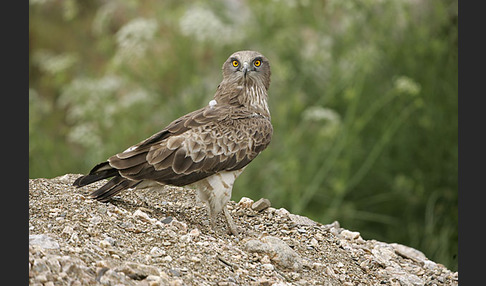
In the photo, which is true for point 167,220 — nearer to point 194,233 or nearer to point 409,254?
point 194,233

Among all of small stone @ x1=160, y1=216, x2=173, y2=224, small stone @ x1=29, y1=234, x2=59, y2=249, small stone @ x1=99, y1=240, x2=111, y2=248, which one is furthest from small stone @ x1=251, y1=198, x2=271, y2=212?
A: small stone @ x1=29, y1=234, x2=59, y2=249

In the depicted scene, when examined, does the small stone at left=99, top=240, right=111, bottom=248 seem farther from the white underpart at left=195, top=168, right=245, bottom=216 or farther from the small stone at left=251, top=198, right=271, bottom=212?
the small stone at left=251, top=198, right=271, bottom=212

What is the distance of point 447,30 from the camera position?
1253cm

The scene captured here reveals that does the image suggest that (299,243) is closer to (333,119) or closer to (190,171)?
(190,171)

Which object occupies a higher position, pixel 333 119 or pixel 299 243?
pixel 333 119

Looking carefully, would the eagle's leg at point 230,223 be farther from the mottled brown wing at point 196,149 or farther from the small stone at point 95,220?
the small stone at point 95,220

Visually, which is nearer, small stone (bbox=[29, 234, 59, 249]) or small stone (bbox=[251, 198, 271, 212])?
small stone (bbox=[29, 234, 59, 249])

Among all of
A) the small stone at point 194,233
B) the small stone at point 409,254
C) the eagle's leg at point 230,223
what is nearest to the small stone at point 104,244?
the small stone at point 194,233

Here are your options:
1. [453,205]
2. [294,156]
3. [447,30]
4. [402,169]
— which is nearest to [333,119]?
[294,156]

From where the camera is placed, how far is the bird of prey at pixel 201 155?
6.64 m

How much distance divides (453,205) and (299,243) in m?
5.47

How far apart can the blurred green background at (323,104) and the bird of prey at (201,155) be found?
2.13 metres

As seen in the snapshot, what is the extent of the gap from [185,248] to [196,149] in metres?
1.14

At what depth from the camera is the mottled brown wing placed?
6652mm
